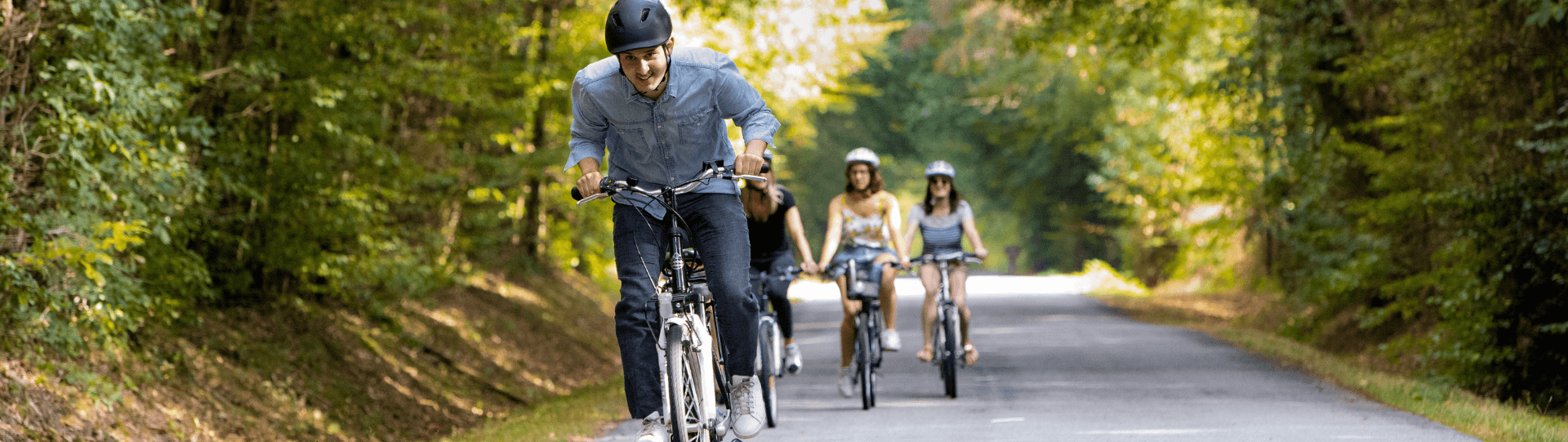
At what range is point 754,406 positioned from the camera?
18.1 feet

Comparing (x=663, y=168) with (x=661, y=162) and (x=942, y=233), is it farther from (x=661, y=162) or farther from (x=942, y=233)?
(x=942, y=233)

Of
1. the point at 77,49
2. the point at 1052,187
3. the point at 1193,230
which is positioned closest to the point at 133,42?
the point at 77,49

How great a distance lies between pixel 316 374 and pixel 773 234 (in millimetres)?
4530

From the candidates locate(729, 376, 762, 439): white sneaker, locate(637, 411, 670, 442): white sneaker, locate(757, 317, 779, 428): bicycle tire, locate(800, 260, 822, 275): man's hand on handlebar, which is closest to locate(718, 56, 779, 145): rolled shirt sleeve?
locate(729, 376, 762, 439): white sneaker

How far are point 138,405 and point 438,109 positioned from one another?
5.56 m

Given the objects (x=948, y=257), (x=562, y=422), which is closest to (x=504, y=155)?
(x=562, y=422)

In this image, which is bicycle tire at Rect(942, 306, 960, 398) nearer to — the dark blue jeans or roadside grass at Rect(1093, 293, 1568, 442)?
roadside grass at Rect(1093, 293, 1568, 442)

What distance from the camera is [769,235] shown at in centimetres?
913

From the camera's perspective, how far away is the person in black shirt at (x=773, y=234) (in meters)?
8.84

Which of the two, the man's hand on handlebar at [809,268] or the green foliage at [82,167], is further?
the man's hand on handlebar at [809,268]

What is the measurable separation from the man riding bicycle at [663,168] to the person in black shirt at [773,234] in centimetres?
330

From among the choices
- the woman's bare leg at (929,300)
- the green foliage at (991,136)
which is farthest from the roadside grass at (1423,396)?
the green foliage at (991,136)

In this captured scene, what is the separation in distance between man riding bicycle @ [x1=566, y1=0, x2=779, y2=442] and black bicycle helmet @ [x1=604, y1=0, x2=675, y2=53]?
0.18 metres

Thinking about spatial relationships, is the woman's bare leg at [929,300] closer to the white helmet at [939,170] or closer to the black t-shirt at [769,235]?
the white helmet at [939,170]
